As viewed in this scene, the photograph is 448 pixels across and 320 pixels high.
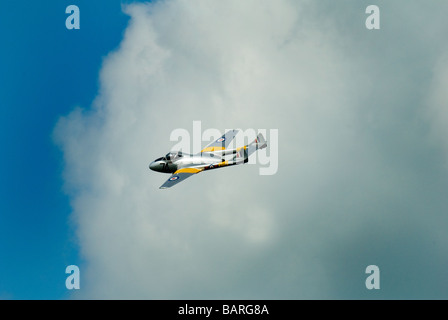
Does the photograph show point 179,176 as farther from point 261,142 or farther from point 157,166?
point 261,142

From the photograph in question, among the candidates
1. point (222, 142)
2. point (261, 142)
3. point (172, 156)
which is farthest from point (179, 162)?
point (261, 142)

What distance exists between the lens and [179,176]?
13175 centimetres

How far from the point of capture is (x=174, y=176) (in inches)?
5172

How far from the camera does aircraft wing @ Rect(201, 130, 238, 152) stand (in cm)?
14875

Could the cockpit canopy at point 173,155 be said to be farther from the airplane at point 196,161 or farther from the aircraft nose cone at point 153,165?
the aircraft nose cone at point 153,165

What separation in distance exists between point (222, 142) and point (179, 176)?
24.5m

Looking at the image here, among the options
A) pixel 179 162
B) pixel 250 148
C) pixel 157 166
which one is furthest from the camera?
pixel 250 148

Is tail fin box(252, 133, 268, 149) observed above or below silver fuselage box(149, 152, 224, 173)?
above

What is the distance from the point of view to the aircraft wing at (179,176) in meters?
128

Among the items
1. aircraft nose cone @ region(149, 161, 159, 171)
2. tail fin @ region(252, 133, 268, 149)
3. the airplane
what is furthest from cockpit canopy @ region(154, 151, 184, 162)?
tail fin @ region(252, 133, 268, 149)

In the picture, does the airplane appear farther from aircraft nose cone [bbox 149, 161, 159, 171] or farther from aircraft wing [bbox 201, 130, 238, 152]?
aircraft wing [bbox 201, 130, 238, 152]

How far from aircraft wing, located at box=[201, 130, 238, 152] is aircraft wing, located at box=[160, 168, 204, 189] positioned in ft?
42.6
